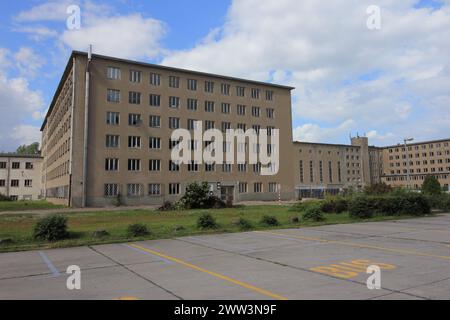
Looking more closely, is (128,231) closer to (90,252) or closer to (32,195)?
(90,252)

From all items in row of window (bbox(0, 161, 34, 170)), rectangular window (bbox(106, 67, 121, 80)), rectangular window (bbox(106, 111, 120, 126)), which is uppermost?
rectangular window (bbox(106, 67, 121, 80))

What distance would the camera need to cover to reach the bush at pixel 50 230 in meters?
14.6

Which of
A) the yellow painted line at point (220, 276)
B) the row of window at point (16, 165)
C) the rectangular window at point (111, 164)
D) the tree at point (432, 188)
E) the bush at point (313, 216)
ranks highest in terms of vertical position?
the row of window at point (16, 165)

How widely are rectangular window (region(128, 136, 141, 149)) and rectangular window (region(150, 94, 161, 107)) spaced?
5344 mm

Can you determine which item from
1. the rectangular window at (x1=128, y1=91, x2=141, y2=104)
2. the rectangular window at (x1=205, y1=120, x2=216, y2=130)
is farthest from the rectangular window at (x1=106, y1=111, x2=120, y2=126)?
the rectangular window at (x1=205, y1=120, x2=216, y2=130)

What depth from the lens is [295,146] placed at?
12244 cm

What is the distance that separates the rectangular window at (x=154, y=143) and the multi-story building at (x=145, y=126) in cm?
15

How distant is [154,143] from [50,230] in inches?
1566

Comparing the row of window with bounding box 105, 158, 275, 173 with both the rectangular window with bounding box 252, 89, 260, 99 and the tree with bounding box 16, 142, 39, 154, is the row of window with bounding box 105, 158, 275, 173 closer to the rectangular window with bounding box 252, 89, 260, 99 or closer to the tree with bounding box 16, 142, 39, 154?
the rectangular window with bounding box 252, 89, 260, 99

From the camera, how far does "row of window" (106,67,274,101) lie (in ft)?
169

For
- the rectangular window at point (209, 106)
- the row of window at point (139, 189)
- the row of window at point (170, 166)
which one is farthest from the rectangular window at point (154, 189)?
the rectangular window at point (209, 106)

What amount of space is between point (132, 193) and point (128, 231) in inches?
1423

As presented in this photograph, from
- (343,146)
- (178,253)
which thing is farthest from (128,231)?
(343,146)

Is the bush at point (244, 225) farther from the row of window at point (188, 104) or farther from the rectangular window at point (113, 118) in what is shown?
the row of window at point (188, 104)
